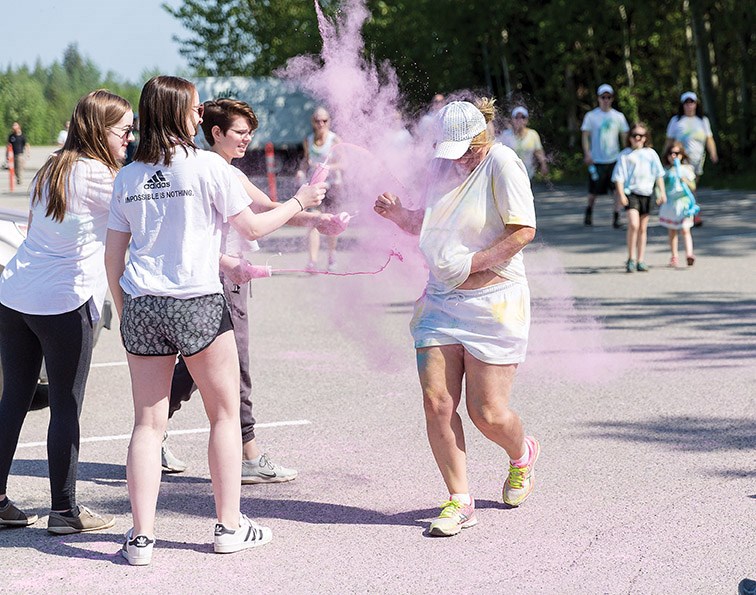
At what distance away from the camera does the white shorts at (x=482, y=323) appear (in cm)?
494

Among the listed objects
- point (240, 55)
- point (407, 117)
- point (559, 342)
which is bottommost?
point (559, 342)

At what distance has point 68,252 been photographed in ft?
16.3

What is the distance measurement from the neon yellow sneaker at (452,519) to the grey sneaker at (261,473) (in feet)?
3.64

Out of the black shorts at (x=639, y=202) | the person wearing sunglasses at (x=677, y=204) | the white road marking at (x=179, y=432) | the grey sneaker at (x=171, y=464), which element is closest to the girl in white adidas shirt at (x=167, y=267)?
the grey sneaker at (x=171, y=464)

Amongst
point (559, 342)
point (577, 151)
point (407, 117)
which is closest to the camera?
point (407, 117)

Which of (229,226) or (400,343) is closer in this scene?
(229,226)

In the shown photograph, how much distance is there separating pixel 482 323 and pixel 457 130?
0.83 m

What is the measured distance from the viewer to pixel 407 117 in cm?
580

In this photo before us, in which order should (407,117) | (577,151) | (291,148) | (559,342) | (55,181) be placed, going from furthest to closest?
(291,148), (577,151), (559,342), (407,117), (55,181)

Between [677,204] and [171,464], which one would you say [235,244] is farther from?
[677,204]

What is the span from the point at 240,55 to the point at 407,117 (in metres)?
33.0

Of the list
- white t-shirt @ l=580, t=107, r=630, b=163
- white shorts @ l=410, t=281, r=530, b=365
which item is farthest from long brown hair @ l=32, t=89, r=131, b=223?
white t-shirt @ l=580, t=107, r=630, b=163

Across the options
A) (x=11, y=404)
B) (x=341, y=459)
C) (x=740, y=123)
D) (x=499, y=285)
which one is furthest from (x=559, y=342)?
(x=740, y=123)

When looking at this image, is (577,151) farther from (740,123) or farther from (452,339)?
(452,339)
